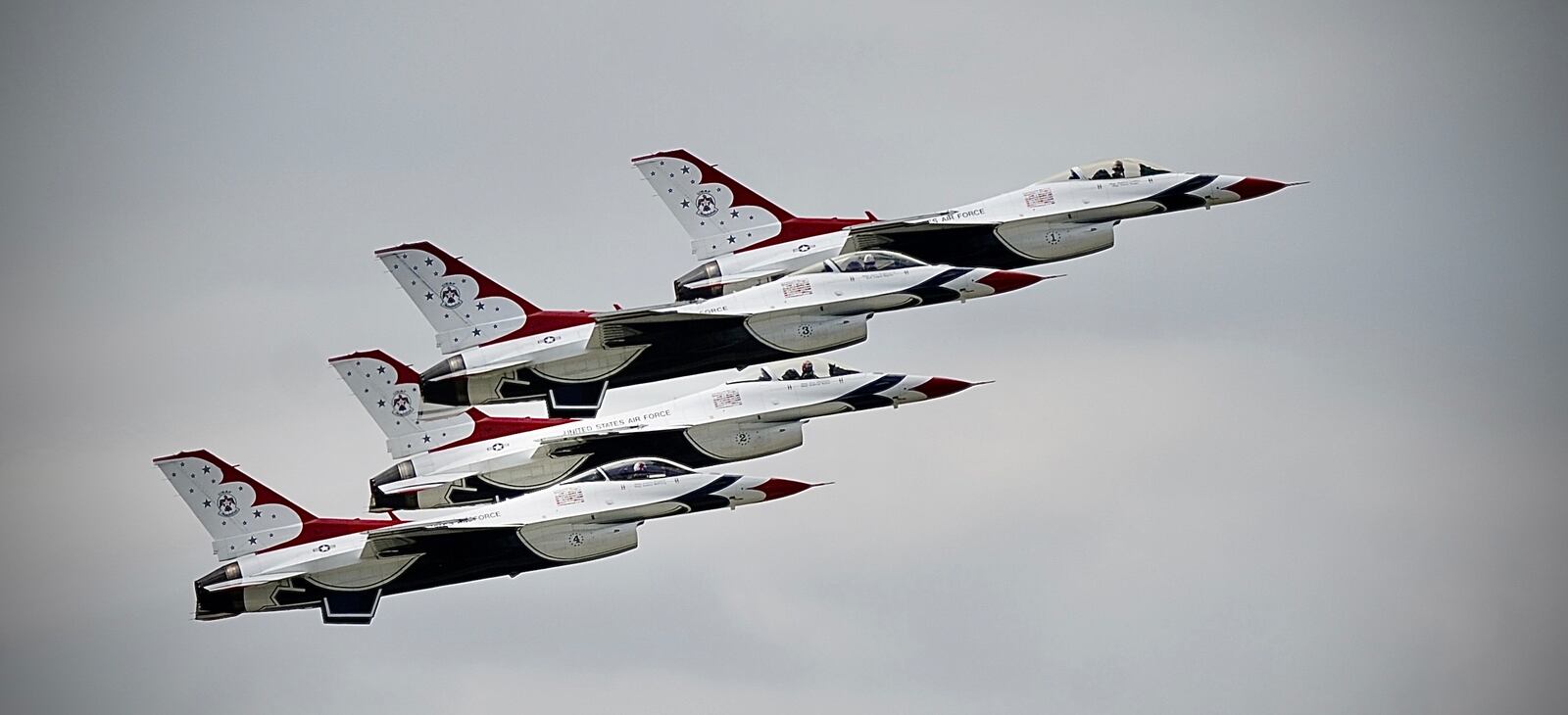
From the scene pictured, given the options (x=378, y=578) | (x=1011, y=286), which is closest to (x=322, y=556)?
(x=378, y=578)

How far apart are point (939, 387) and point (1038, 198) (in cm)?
581

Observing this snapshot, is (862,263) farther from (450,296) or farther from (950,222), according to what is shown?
(450,296)

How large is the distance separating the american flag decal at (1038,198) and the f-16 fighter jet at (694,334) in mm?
3189

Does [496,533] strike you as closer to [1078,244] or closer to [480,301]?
[480,301]

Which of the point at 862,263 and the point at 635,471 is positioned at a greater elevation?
the point at 862,263

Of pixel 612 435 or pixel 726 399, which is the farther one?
pixel 726 399

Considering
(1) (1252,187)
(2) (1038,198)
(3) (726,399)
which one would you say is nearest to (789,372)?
(3) (726,399)

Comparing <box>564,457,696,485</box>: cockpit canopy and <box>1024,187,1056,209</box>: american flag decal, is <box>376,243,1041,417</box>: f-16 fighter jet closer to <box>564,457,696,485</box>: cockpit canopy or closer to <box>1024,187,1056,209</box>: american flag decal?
<box>564,457,696,485</box>: cockpit canopy

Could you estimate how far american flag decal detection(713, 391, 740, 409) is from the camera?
6556 cm

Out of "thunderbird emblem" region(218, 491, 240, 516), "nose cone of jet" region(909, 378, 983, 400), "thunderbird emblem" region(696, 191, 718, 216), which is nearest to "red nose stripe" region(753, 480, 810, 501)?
"nose cone of jet" region(909, 378, 983, 400)

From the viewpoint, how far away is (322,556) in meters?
62.6

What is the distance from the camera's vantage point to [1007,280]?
64.3m

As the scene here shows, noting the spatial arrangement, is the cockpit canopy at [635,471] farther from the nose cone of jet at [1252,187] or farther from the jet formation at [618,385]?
the nose cone of jet at [1252,187]

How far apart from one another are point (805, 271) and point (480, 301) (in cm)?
860
